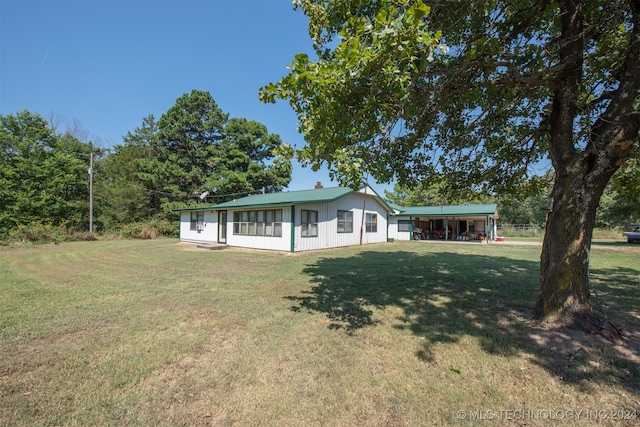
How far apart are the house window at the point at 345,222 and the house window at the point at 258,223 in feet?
12.8

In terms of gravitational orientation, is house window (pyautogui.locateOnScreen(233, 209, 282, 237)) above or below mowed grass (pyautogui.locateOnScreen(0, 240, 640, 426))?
above

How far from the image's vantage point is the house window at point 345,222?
16.6 meters

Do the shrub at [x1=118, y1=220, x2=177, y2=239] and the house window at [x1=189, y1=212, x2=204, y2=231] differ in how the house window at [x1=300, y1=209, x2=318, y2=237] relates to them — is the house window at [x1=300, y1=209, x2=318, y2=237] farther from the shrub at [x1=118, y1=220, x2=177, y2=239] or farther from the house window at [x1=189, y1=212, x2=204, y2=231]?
the shrub at [x1=118, y1=220, x2=177, y2=239]

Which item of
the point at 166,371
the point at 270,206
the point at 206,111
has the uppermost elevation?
the point at 206,111

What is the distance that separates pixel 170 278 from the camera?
24.7 feet

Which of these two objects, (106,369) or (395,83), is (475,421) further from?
(106,369)

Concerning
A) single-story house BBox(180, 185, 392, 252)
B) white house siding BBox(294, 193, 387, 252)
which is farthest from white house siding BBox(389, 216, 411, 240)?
white house siding BBox(294, 193, 387, 252)

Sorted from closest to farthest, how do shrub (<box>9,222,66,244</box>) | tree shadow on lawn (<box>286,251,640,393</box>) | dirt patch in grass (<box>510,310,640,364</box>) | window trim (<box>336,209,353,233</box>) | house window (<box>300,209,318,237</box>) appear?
tree shadow on lawn (<box>286,251,640,393</box>)
dirt patch in grass (<box>510,310,640,364</box>)
house window (<box>300,209,318,237</box>)
window trim (<box>336,209,353,233</box>)
shrub (<box>9,222,66,244</box>)

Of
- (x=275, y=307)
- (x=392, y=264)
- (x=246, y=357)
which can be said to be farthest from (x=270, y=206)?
(x=246, y=357)

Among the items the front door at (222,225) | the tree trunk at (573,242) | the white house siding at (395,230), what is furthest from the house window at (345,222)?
the tree trunk at (573,242)

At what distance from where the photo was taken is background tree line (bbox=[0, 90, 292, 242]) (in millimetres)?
22703

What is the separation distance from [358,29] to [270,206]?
12.1 meters

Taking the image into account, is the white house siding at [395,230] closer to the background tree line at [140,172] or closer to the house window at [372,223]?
the background tree line at [140,172]

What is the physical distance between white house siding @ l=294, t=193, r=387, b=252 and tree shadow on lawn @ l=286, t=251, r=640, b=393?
501 cm
